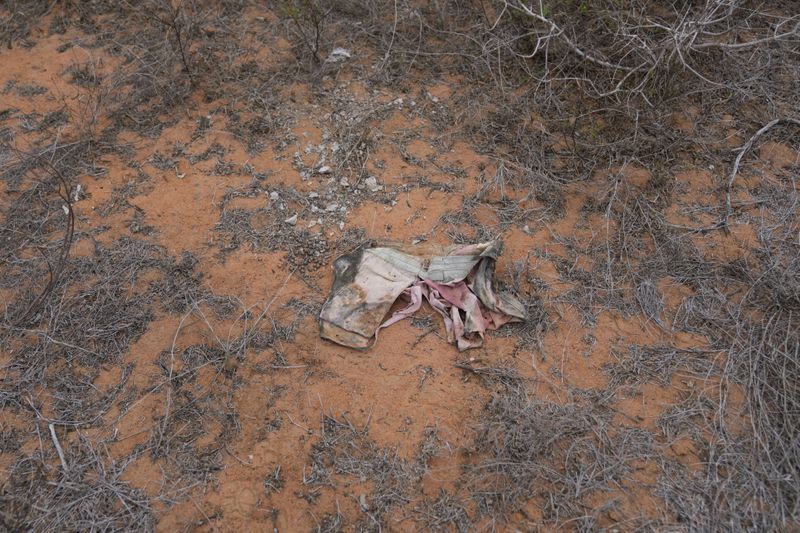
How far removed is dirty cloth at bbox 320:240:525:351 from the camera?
2.69 metres

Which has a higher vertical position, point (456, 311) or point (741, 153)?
point (741, 153)

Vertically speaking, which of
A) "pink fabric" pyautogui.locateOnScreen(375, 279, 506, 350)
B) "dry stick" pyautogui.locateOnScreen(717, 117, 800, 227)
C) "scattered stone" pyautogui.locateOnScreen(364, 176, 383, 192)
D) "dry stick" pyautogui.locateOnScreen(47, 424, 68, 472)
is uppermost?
"dry stick" pyautogui.locateOnScreen(717, 117, 800, 227)

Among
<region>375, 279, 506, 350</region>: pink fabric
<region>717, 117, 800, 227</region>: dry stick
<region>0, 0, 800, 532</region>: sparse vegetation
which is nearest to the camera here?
<region>0, 0, 800, 532</region>: sparse vegetation

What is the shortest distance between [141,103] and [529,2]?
2.77 m

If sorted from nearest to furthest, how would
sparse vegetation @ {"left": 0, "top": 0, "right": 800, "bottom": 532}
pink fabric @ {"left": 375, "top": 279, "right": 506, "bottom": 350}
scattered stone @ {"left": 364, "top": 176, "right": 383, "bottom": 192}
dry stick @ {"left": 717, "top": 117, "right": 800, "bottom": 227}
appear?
sparse vegetation @ {"left": 0, "top": 0, "right": 800, "bottom": 532} < pink fabric @ {"left": 375, "top": 279, "right": 506, "bottom": 350} < dry stick @ {"left": 717, "top": 117, "right": 800, "bottom": 227} < scattered stone @ {"left": 364, "top": 176, "right": 383, "bottom": 192}

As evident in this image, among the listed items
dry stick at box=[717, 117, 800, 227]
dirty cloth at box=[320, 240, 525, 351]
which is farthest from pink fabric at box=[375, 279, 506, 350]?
dry stick at box=[717, 117, 800, 227]

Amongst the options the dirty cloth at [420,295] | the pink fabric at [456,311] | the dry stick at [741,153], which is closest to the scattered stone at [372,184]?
the dirty cloth at [420,295]

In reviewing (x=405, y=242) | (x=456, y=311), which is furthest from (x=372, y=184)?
(x=456, y=311)

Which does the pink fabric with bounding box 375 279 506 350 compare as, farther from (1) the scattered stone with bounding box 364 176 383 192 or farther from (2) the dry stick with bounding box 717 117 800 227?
(2) the dry stick with bounding box 717 117 800 227

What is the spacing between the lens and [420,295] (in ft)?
9.11

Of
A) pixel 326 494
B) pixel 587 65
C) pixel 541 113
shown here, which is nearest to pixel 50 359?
pixel 326 494

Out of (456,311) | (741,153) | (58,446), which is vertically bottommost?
(58,446)

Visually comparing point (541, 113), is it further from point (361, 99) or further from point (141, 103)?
point (141, 103)

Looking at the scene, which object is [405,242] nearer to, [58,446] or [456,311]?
[456,311]
